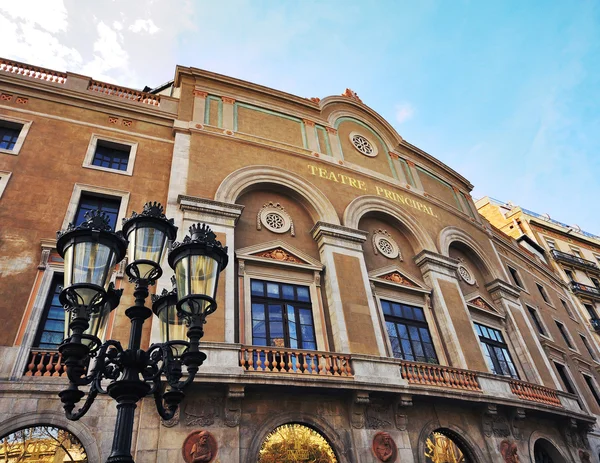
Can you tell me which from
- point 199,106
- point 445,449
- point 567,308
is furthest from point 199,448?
point 567,308

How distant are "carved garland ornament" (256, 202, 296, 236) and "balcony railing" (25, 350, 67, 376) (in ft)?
24.2

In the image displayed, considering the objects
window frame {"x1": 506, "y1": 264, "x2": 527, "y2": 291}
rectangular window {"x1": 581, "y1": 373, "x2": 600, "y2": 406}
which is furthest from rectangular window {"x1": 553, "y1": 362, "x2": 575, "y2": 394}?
window frame {"x1": 506, "y1": 264, "x2": 527, "y2": 291}

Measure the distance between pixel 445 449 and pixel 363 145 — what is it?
45.0 feet

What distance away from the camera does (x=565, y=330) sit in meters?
25.9

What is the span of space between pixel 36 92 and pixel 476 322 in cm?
1925

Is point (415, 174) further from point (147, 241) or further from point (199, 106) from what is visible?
point (147, 241)

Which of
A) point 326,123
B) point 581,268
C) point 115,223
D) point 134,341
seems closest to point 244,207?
point 115,223

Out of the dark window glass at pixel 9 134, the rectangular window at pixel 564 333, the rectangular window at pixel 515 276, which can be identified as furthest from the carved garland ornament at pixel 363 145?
the rectangular window at pixel 564 333

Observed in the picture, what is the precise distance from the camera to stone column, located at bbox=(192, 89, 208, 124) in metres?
17.1

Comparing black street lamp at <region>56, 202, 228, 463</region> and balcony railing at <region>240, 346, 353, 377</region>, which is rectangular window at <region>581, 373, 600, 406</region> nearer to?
balcony railing at <region>240, 346, 353, 377</region>

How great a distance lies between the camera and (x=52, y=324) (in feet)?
36.2

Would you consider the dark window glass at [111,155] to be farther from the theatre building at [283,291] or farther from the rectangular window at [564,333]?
the rectangular window at [564,333]

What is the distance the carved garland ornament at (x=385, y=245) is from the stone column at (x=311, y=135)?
15.0ft

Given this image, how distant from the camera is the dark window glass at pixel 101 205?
43.8 feet
